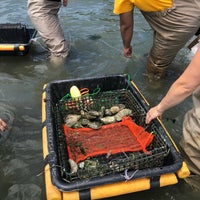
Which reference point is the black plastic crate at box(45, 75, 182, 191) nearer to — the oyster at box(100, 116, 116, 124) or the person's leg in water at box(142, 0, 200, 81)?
the oyster at box(100, 116, 116, 124)

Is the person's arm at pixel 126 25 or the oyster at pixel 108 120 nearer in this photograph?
the oyster at pixel 108 120

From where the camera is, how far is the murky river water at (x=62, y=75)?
3043mm

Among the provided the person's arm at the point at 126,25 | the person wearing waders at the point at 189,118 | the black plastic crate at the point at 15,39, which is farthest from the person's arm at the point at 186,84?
the black plastic crate at the point at 15,39

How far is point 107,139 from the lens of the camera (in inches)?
124

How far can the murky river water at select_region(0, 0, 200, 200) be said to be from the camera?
3.04m

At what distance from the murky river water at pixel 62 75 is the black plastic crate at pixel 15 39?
9.7 inches

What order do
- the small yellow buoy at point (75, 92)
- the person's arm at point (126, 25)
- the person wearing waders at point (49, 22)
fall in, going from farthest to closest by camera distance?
the person wearing waders at point (49, 22)
the person's arm at point (126, 25)
the small yellow buoy at point (75, 92)

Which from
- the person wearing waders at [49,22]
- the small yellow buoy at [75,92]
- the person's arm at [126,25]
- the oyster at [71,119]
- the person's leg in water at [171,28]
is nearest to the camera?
the oyster at [71,119]

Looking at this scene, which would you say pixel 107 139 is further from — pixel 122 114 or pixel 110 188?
pixel 110 188

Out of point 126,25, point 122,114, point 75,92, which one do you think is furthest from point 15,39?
point 122,114

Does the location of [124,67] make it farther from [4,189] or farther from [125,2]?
[4,189]

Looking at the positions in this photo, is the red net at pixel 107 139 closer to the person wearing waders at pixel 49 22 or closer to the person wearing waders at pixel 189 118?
the person wearing waders at pixel 189 118

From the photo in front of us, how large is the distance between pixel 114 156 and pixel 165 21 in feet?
6.62

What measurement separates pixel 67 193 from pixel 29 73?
2.91 metres
